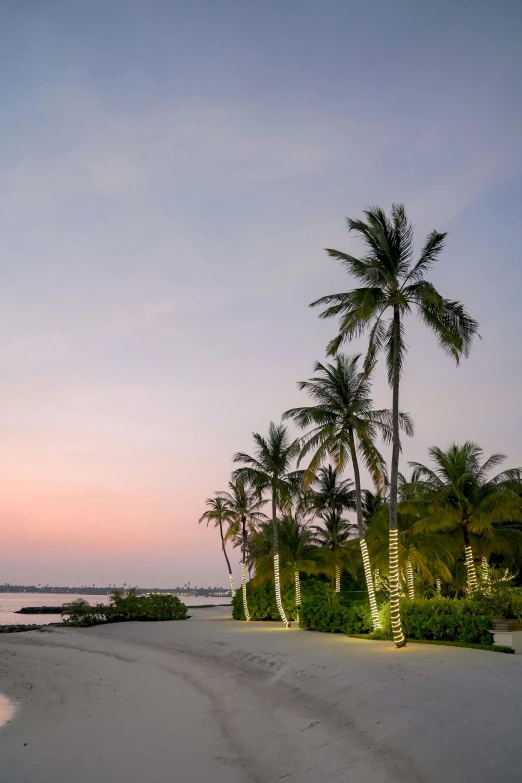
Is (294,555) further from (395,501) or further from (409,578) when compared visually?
(395,501)

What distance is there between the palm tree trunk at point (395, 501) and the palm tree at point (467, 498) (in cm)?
908

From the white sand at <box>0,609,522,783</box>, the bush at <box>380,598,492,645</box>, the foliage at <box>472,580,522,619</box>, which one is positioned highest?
the foliage at <box>472,580,522,619</box>

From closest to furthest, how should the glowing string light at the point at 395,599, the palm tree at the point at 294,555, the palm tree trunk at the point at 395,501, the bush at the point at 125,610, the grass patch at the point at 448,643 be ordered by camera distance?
1. the grass patch at the point at 448,643
2. the glowing string light at the point at 395,599
3. the palm tree trunk at the point at 395,501
4. the palm tree at the point at 294,555
5. the bush at the point at 125,610

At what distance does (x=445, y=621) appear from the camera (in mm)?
18312

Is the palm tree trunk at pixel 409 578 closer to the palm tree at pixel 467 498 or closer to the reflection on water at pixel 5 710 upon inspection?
the palm tree at pixel 467 498

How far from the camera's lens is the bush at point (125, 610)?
39.0 meters

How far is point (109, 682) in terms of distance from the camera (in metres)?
17.1

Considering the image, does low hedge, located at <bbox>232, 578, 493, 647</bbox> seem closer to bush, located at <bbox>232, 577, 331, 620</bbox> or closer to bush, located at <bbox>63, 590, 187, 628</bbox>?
bush, located at <bbox>232, 577, 331, 620</bbox>

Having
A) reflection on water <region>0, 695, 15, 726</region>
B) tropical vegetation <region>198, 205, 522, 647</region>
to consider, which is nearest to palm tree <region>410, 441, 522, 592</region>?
tropical vegetation <region>198, 205, 522, 647</region>

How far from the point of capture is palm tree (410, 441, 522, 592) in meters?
27.5

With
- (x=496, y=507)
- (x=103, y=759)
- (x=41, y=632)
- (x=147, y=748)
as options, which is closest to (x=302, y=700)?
(x=147, y=748)

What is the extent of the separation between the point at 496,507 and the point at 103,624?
87.5 ft

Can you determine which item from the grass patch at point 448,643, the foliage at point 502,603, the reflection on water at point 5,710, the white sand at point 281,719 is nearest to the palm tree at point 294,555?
the grass patch at point 448,643

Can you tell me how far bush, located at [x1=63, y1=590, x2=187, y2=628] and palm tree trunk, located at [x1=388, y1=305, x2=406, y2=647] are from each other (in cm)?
2653
